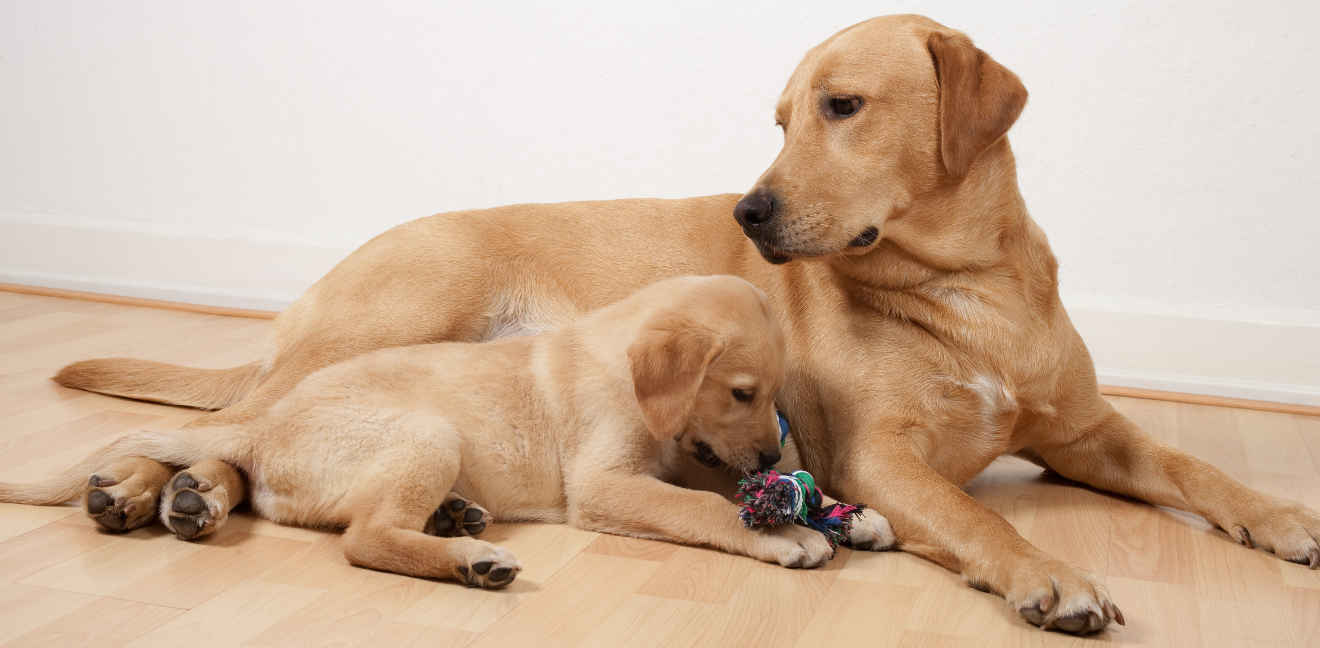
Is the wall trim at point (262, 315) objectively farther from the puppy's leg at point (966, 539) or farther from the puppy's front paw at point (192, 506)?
the puppy's front paw at point (192, 506)

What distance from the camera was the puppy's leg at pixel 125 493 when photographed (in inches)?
106

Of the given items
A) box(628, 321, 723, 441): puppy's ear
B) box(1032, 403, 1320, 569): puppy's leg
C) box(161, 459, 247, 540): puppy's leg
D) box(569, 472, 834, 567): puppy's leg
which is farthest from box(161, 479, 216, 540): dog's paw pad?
box(1032, 403, 1320, 569): puppy's leg

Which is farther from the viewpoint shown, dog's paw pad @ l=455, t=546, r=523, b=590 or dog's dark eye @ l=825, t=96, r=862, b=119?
dog's dark eye @ l=825, t=96, r=862, b=119

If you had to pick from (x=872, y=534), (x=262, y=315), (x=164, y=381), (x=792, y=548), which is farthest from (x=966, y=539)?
(x=262, y=315)

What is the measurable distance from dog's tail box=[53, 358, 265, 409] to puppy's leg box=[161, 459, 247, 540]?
1018 millimetres

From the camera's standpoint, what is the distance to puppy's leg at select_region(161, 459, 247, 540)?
2686 mm

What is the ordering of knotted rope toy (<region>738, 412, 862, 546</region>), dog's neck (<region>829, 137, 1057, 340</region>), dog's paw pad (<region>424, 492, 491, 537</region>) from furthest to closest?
1. dog's neck (<region>829, 137, 1057, 340</region>)
2. dog's paw pad (<region>424, 492, 491, 537</region>)
3. knotted rope toy (<region>738, 412, 862, 546</region>)

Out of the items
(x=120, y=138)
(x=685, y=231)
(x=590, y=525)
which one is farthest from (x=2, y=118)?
(x=590, y=525)

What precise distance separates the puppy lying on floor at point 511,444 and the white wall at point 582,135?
2312 millimetres

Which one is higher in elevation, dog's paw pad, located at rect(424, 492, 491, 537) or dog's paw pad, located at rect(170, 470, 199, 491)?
dog's paw pad, located at rect(170, 470, 199, 491)

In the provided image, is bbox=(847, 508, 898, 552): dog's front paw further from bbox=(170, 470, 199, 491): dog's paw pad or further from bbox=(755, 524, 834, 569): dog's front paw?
bbox=(170, 470, 199, 491): dog's paw pad

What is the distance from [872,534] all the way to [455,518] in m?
0.94

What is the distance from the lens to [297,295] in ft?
18.8

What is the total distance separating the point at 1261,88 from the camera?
14.9ft
